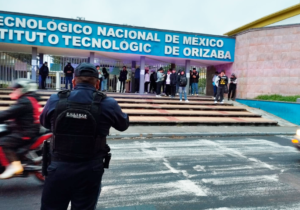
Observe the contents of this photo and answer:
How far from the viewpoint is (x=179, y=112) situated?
504 inches

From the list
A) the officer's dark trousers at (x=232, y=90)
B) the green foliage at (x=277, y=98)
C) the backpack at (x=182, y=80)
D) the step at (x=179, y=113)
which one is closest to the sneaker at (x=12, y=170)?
the step at (x=179, y=113)

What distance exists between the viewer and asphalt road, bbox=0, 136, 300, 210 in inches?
145

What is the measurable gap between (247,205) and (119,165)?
266 cm

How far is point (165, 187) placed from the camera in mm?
4254

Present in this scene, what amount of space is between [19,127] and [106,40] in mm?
13226

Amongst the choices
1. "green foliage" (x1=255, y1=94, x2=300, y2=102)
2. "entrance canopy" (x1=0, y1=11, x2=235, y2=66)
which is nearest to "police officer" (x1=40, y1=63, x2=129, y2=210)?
"green foliage" (x1=255, y1=94, x2=300, y2=102)

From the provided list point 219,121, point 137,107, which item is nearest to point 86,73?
point 219,121

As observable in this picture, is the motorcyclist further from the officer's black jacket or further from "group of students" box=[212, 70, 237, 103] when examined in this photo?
"group of students" box=[212, 70, 237, 103]

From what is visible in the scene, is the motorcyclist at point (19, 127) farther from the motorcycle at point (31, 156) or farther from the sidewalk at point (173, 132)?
→ the sidewalk at point (173, 132)

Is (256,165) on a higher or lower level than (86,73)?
lower

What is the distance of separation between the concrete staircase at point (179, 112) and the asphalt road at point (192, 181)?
399cm

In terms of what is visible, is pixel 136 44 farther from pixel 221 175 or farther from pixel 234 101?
pixel 221 175

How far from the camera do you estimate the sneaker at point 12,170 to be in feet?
12.0

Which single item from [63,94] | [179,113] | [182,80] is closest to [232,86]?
[182,80]
